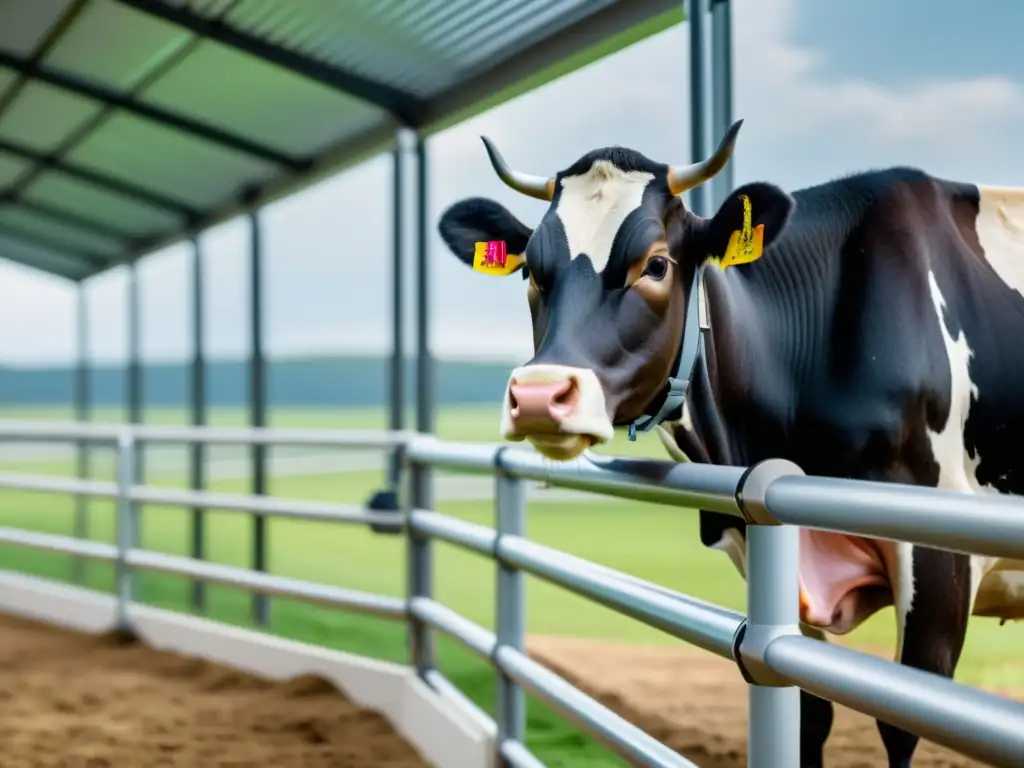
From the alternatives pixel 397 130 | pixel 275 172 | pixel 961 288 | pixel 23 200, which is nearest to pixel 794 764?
pixel 961 288

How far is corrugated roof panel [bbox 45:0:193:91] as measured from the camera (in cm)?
487

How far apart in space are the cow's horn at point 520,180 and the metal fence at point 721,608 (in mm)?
618

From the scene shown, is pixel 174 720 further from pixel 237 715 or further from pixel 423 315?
pixel 423 315

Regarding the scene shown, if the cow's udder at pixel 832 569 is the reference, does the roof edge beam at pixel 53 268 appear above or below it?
above

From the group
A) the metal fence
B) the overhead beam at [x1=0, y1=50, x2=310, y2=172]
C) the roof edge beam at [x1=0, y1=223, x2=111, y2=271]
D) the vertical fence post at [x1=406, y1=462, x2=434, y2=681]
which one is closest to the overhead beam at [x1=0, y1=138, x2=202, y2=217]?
the overhead beam at [x1=0, y1=50, x2=310, y2=172]

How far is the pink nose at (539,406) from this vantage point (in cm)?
186

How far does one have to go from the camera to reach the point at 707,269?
2.37 meters

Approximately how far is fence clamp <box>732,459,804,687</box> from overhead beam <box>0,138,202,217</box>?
671 cm

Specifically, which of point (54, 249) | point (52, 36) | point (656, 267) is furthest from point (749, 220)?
point (54, 249)

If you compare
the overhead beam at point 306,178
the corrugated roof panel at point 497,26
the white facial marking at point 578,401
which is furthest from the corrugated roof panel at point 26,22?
the white facial marking at point 578,401

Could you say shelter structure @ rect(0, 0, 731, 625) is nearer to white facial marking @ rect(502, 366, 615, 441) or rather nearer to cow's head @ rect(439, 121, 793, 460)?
cow's head @ rect(439, 121, 793, 460)

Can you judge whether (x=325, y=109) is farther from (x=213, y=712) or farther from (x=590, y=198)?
(x=590, y=198)

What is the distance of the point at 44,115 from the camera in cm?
652

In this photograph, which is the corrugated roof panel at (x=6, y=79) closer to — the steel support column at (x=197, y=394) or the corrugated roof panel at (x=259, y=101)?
the corrugated roof panel at (x=259, y=101)
